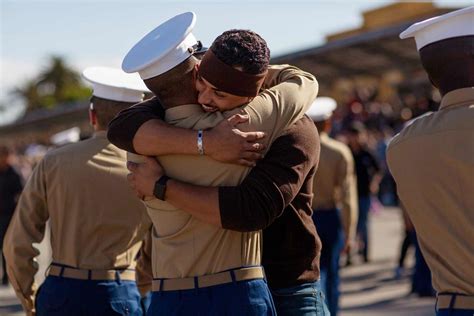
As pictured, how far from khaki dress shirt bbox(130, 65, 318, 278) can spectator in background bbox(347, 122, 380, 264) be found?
10948 mm

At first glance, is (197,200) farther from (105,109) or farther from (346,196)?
(346,196)

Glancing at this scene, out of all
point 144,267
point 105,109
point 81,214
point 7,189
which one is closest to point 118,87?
point 105,109

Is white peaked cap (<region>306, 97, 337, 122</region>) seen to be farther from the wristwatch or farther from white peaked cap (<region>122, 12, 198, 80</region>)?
the wristwatch

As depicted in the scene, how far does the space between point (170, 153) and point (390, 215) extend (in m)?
20.9

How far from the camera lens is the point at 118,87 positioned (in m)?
5.52

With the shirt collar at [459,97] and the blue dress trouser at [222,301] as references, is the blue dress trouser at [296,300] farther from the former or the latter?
the shirt collar at [459,97]

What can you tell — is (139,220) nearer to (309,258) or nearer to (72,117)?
(309,258)

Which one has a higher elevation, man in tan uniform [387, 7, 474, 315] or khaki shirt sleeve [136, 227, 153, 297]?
man in tan uniform [387, 7, 474, 315]

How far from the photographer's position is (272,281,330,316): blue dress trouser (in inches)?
161

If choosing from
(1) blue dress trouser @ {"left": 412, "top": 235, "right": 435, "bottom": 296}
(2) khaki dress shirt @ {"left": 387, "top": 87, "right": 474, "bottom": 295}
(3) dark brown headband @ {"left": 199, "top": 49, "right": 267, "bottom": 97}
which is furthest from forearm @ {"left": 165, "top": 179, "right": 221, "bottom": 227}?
(1) blue dress trouser @ {"left": 412, "top": 235, "right": 435, "bottom": 296}

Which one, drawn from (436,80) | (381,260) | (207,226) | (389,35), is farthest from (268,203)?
(389,35)

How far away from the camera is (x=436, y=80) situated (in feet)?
12.7

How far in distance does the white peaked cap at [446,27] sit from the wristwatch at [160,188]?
1.06 metres

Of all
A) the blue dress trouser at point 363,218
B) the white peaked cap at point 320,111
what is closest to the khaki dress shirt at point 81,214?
the white peaked cap at point 320,111
